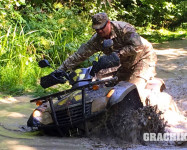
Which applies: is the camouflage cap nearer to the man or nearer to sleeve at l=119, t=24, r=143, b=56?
the man

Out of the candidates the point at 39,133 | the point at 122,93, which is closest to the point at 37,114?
the point at 39,133

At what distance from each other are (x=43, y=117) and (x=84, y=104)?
0.62 metres

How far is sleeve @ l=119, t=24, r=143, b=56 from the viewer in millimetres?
4797

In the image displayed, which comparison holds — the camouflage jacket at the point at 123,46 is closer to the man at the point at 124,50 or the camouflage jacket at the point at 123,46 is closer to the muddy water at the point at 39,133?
the man at the point at 124,50

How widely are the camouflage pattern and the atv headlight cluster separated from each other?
0.87 meters

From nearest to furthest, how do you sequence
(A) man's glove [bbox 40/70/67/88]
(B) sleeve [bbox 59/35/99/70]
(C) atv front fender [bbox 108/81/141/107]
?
(C) atv front fender [bbox 108/81/141/107]
(A) man's glove [bbox 40/70/67/88]
(B) sleeve [bbox 59/35/99/70]

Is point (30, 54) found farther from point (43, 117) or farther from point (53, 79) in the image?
point (53, 79)

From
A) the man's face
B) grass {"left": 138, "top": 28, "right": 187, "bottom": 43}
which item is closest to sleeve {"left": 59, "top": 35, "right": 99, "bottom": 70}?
the man's face

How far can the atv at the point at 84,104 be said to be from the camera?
4121 millimetres

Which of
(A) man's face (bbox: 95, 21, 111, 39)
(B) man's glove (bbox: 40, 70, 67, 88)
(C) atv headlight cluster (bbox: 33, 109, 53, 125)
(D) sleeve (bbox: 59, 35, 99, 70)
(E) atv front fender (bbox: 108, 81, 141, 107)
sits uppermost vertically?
(A) man's face (bbox: 95, 21, 111, 39)

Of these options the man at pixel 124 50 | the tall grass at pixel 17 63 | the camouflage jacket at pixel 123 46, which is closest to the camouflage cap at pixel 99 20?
the man at pixel 124 50

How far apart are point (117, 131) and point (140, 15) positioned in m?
14.4

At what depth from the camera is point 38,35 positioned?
32.9 feet

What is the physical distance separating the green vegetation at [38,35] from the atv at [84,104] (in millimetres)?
3179
